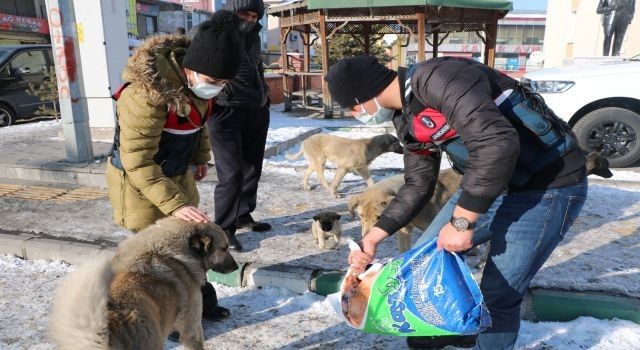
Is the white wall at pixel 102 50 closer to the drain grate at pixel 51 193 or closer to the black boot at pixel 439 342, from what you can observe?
the drain grate at pixel 51 193

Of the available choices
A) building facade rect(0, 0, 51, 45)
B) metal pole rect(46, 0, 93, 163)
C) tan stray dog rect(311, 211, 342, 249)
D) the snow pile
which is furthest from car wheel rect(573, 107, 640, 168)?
building facade rect(0, 0, 51, 45)

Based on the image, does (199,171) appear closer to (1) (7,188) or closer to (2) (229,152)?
(2) (229,152)

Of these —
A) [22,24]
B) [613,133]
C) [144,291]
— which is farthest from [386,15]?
[22,24]

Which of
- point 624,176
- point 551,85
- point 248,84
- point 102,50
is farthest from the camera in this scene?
point 102,50

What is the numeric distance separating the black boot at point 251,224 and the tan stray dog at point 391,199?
2.99 feet

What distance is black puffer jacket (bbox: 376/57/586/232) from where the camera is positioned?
70.7 inches

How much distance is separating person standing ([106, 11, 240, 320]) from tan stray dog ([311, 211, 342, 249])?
1.64m

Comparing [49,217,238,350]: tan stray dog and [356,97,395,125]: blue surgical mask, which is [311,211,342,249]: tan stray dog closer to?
[49,217,238,350]: tan stray dog

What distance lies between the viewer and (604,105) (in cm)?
685

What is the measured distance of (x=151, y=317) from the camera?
2152mm

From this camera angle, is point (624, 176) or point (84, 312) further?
point (624, 176)

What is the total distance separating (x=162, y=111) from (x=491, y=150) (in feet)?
5.70

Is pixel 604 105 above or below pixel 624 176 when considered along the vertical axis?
above

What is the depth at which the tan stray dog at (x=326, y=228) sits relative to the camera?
4.19 m
